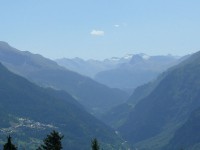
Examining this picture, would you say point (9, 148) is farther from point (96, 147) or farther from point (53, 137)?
point (96, 147)

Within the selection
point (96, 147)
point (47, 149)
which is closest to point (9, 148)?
point (47, 149)

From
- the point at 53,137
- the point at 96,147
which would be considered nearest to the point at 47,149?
the point at 53,137

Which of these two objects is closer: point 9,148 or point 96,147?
point 9,148

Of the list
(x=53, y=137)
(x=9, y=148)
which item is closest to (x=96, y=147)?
(x=53, y=137)

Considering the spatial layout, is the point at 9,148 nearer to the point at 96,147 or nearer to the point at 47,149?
the point at 47,149

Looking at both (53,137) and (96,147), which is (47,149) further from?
(96,147)
